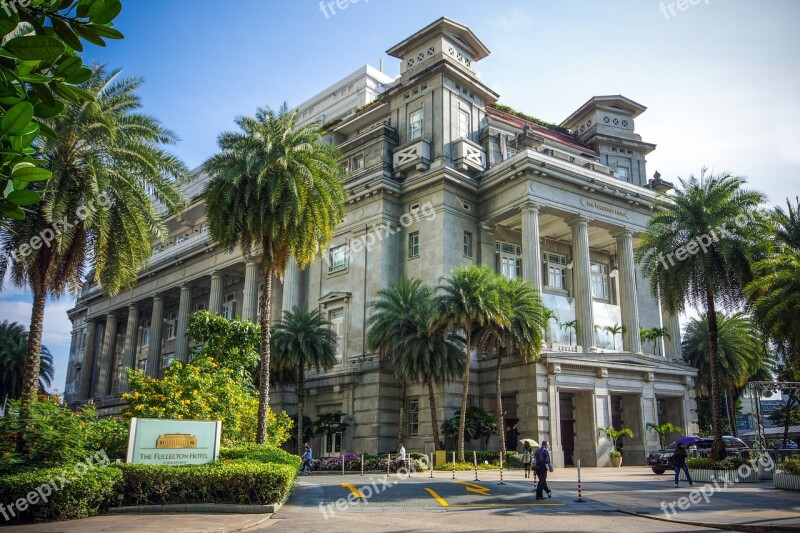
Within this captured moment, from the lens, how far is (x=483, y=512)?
55.2ft

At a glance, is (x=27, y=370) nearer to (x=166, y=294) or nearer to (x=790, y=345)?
(x=790, y=345)

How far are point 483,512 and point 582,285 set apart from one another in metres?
28.2

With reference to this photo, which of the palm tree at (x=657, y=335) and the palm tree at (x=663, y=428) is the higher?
the palm tree at (x=657, y=335)

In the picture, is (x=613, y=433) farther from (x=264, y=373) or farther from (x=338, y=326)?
(x=264, y=373)

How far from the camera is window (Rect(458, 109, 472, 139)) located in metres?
47.3

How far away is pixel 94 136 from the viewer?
21.4m

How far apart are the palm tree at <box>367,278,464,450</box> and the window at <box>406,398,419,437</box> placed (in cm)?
428

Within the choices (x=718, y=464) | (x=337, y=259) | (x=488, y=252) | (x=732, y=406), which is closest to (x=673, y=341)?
(x=732, y=406)

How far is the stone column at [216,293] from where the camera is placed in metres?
59.0

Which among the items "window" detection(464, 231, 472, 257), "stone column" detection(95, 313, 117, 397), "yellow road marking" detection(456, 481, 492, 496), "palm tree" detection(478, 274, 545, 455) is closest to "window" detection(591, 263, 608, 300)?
"window" detection(464, 231, 472, 257)

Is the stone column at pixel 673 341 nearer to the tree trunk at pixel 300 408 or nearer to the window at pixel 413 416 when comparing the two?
the window at pixel 413 416

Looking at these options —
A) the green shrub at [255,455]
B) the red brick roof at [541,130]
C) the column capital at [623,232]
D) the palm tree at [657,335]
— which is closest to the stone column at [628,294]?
the column capital at [623,232]

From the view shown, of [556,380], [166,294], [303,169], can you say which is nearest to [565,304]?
[556,380]

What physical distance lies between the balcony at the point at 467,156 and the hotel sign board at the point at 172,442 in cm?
2998
